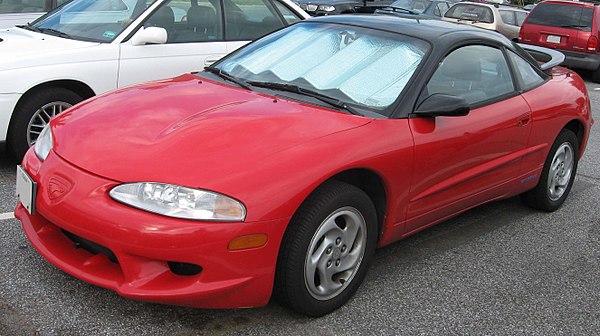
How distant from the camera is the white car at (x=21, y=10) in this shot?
7.33 m

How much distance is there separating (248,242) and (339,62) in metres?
1.50

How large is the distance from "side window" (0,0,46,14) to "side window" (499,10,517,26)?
38.0 ft

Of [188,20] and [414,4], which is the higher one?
[188,20]

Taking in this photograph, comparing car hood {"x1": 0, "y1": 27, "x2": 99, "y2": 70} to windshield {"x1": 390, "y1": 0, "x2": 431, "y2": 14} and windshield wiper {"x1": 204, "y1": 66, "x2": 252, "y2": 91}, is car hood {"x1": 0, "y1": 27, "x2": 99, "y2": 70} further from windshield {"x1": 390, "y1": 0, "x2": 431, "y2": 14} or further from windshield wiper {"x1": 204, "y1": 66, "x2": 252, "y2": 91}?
windshield {"x1": 390, "y1": 0, "x2": 431, "y2": 14}

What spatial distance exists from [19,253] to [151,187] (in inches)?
49.4

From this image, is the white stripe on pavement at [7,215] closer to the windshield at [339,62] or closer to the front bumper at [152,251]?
the front bumper at [152,251]

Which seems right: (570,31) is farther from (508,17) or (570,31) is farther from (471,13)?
(508,17)

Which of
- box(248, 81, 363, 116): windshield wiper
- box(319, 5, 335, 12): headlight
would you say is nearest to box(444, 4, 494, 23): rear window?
box(319, 5, 335, 12): headlight

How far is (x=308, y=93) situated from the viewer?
3682 millimetres

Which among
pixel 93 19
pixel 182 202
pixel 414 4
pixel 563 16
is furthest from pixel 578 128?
pixel 414 4

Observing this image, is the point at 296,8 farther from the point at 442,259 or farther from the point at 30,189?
the point at 30,189

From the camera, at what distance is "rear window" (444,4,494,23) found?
1530cm

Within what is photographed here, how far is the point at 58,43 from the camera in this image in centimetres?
527

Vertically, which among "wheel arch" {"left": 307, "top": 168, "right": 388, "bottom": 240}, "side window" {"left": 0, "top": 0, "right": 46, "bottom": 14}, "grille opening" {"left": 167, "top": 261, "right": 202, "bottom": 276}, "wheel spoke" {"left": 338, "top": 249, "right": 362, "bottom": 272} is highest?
"side window" {"left": 0, "top": 0, "right": 46, "bottom": 14}
